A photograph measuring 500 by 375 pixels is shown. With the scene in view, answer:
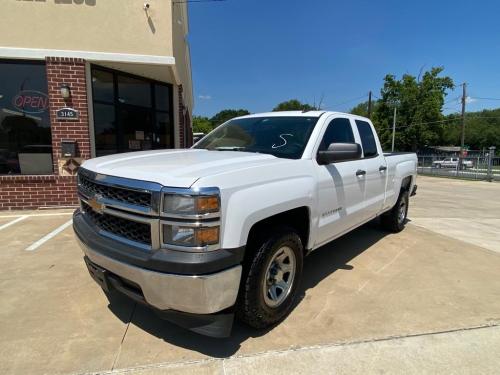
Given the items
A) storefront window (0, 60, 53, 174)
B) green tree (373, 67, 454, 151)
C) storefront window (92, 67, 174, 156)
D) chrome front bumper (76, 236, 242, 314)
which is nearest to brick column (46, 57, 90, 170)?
storefront window (0, 60, 53, 174)

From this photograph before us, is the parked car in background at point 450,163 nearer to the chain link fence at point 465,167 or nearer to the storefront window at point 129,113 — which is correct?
the chain link fence at point 465,167

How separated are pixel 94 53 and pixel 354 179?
6.53 metres

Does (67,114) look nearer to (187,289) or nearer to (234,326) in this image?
(234,326)

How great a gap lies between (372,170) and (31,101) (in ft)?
24.4

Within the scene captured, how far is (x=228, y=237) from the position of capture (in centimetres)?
226

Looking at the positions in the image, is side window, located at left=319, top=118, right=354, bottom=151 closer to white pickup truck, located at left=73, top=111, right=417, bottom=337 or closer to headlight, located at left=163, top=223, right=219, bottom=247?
white pickup truck, located at left=73, top=111, right=417, bottom=337

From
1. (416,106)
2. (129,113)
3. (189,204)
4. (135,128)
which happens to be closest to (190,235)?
(189,204)

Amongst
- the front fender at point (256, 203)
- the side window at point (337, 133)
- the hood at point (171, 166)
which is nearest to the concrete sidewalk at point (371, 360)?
the front fender at point (256, 203)

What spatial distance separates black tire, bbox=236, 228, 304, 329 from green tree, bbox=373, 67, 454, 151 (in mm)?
45615

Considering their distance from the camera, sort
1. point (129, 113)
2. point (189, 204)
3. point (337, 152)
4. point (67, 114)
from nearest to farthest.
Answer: point (189, 204)
point (337, 152)
point (67, 114)
point (129, 113)

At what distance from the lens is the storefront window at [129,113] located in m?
8.20

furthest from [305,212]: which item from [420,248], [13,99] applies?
[13,99]

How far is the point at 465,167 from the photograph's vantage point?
69.9 ft

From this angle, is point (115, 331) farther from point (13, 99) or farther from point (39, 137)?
point (13, 99)
